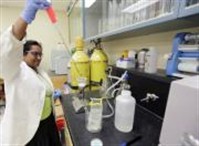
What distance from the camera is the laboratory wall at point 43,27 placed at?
10.7ft

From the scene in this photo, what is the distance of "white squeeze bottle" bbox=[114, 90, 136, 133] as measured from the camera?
31.2 inches

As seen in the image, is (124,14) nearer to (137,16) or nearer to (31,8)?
(137,16)

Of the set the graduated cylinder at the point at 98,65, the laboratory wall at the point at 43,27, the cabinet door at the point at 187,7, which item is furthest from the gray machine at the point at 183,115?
the laboratory wall at the point at 43,27

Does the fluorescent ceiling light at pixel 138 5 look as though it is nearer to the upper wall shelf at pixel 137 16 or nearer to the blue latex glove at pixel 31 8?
the upper wall shelf at pixel 137 16

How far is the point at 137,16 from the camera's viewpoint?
103cm

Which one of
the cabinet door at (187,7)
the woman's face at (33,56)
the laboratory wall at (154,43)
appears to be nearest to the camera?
the cabinet door at (187,7)

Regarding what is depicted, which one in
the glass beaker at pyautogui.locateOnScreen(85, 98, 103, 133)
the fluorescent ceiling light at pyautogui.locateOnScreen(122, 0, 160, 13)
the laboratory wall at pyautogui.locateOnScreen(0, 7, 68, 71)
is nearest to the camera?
the glass beaker at pyautogui.locateOnScreen(85, 98, 103, 133)

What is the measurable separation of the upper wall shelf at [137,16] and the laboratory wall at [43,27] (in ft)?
5.89

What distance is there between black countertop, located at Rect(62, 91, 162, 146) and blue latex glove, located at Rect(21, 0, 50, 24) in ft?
2.09

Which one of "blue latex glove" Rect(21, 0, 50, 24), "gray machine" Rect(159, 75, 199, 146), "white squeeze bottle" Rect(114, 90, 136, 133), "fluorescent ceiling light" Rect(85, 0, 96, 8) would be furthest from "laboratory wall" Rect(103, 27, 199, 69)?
"blue latex glove" Rect(21, 0, 50, 24)

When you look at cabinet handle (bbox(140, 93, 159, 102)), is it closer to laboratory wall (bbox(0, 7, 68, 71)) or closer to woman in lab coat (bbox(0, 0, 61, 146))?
woman in lab coat (bbox(0, 0, 61, 146))

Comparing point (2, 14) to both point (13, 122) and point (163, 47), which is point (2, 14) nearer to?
point (13, 122)

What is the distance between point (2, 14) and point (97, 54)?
2698 mm

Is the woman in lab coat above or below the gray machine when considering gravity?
below
